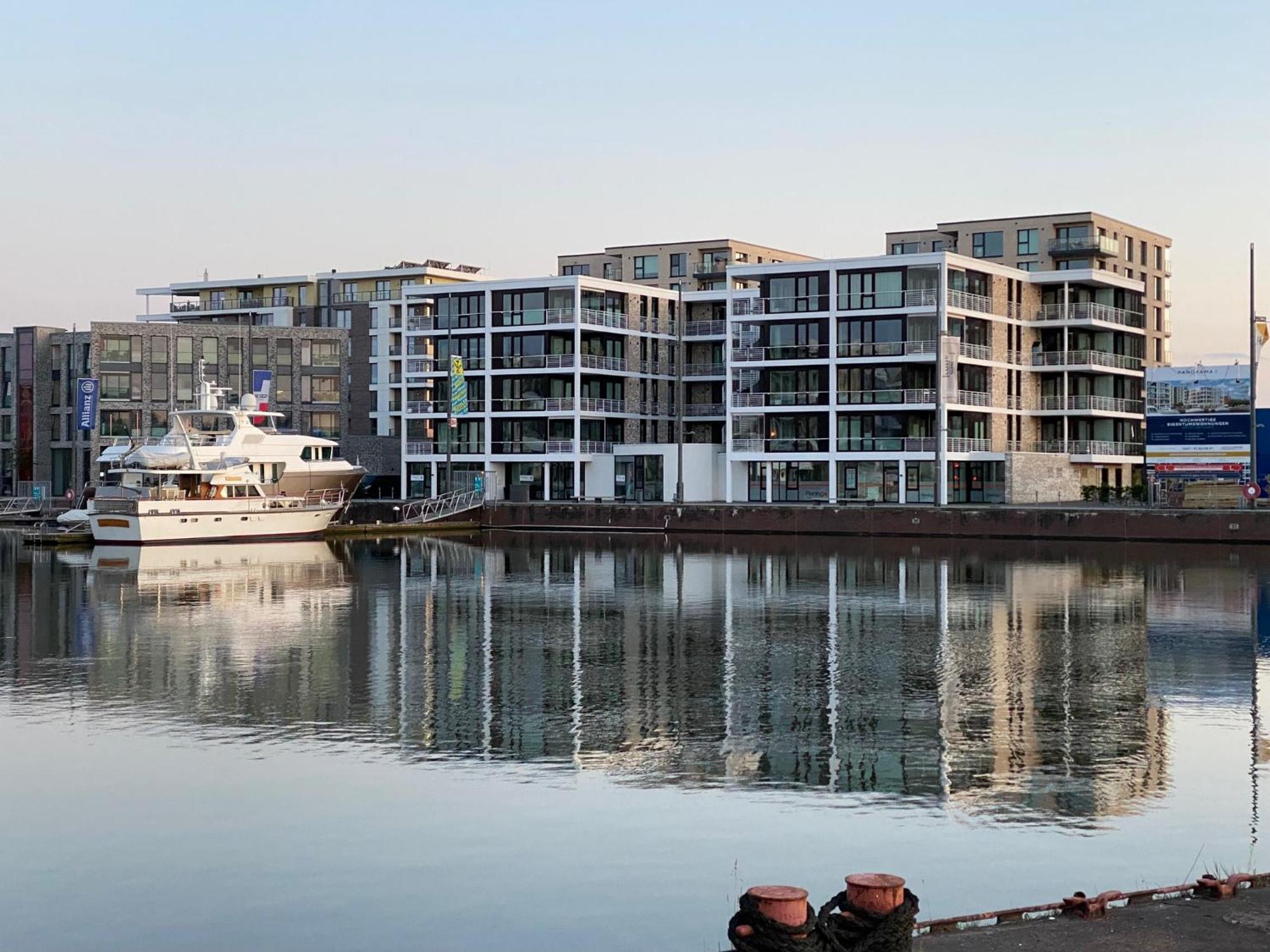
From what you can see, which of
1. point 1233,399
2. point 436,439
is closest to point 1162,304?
point 1233,399

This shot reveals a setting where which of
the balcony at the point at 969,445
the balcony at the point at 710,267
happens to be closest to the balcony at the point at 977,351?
the balcony at the point at 969,445

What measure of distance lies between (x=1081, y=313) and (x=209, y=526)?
54.8 meters

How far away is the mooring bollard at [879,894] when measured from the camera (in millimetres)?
9180

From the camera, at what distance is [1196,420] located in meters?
73.7

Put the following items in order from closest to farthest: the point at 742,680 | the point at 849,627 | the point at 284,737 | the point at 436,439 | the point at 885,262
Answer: the point at 284,737 → the point at 742,680 → the point at 849,627 → the point at 885,262 → the point at 436,439

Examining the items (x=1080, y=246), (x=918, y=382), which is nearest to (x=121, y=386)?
(x=918, y=382)

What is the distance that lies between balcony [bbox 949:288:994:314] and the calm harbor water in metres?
51.1

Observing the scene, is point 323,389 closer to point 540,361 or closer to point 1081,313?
point 540,361

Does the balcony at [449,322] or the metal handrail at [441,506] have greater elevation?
the balcony at [449,322]

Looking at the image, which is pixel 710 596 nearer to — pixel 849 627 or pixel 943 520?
pixel 849 627

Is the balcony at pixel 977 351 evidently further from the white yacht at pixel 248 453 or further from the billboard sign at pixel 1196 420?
the white yacht at pixel 248 453

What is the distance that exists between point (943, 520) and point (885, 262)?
19.3 metres

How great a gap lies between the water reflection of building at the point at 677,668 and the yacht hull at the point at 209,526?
660 inches

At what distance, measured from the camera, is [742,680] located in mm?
24312
